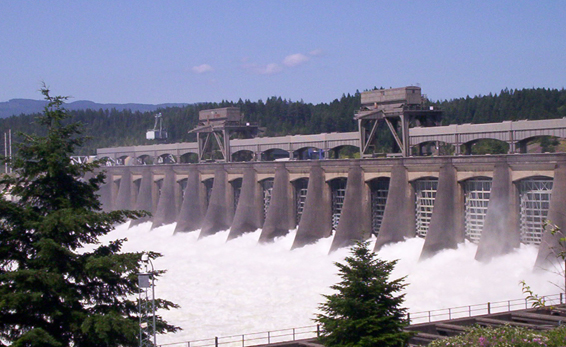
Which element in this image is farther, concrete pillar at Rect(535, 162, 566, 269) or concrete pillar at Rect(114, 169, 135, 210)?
concrete pillar at Rect(114, 169, 135, 210)

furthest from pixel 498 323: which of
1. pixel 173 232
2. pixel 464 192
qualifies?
pixel 173 232

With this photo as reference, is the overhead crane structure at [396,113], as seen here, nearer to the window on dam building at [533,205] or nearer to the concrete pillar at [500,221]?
the concrete pillar at [500,221]

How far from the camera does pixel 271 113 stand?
486 feet

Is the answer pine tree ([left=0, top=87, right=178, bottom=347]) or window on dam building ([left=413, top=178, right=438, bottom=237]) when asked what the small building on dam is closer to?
window on dam building ([left=413, top=178, right=438, bottom=237])

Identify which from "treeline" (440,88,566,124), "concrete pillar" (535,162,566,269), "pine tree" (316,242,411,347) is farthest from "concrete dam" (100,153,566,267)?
"treeline" (440,88,566,124)

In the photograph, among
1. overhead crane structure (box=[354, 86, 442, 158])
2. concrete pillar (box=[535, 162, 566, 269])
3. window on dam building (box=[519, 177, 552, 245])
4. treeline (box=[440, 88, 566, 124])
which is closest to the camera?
concrete pillar (box=[535, 162, 566, 269])

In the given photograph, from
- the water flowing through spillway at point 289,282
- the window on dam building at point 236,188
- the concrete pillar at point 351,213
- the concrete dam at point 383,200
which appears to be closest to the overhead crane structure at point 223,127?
the window on dam building at point 236,188

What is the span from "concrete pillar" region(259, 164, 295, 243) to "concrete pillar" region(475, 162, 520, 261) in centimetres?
2068

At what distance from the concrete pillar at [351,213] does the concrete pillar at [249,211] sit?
506 inches

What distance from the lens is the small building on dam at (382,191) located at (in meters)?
39.5

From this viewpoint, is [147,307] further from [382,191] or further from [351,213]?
[382,191]

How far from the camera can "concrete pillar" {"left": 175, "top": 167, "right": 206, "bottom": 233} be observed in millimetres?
69188

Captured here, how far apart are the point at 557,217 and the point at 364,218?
1663cm

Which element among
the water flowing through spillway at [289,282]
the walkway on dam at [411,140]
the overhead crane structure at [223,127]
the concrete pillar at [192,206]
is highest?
the overhead crane structure at [223,127]
